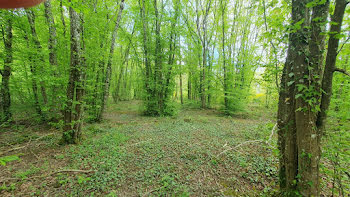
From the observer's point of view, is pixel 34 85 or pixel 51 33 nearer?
pixel 34 85

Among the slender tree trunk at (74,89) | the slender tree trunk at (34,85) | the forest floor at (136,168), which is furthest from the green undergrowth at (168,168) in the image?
the slender tree trunk at (34,85)

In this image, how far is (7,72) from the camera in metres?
4.60

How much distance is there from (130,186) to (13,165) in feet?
9.32

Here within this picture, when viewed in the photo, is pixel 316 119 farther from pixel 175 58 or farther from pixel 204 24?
pixel 204 24

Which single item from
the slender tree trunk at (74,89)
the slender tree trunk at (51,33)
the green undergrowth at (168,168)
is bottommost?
the green undergrowth at (168,168)

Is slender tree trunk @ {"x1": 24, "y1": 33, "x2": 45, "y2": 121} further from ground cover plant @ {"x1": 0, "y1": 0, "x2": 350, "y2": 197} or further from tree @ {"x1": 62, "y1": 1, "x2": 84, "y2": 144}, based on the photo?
tree @ {"x1": 62, "y1": 1, "x2": 84, "y2": 144}

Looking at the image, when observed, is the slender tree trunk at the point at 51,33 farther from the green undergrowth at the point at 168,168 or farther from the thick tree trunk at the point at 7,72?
the green undergrowth at the point at 168,168

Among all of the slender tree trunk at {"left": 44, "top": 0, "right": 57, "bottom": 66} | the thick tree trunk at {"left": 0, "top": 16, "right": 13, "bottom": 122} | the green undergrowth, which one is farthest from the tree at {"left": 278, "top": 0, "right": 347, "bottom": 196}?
the thick tree trunk at {"left": 0, "top": 16, "right": 13, "bottom": 122}

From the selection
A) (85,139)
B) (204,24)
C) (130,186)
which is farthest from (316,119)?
(204,24)

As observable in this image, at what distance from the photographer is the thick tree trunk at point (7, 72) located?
4102 mm

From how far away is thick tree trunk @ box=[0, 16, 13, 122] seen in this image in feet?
13.5

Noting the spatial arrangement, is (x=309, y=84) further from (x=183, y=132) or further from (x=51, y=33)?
(x=51, y=33)

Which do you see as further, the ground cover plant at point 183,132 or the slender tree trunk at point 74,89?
the slender tree trunk at point 74,89

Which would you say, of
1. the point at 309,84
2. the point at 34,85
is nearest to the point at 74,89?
the point at 34,85
